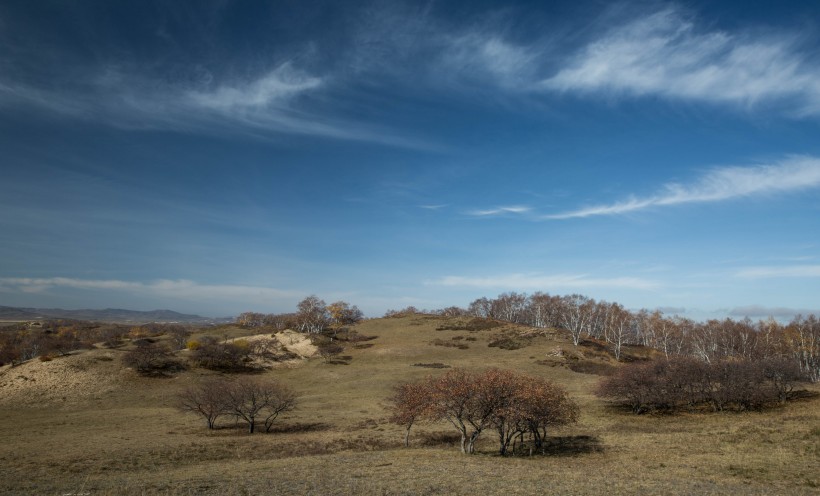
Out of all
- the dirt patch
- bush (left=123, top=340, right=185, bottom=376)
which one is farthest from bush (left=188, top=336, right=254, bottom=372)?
the dirt patch

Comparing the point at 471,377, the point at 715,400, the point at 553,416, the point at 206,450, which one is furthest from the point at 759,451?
the point at 206,450

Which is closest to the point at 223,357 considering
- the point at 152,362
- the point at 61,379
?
the point at 152,362

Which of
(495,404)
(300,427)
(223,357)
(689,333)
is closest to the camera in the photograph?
(495,404)

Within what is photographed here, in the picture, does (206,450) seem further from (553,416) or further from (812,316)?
(812,316)

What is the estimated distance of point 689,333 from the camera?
135625 mm

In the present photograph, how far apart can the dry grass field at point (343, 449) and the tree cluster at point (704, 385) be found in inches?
108

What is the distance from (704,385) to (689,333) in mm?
97922

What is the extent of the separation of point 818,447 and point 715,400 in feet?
80.9

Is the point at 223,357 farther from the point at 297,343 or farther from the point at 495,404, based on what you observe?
the point at 495,404

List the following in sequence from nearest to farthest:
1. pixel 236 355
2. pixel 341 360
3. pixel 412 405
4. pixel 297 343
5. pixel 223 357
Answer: pixel 412 405, pixel 223 357, pixel 236 355, pixel 341 360, pixel 297 343

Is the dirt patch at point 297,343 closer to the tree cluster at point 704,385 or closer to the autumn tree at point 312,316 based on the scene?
the autumn tree at point 312,316

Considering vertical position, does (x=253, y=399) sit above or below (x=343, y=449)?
above

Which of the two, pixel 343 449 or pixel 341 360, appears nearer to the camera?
pixel 343 449

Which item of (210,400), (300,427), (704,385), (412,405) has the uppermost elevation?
(412,405)
